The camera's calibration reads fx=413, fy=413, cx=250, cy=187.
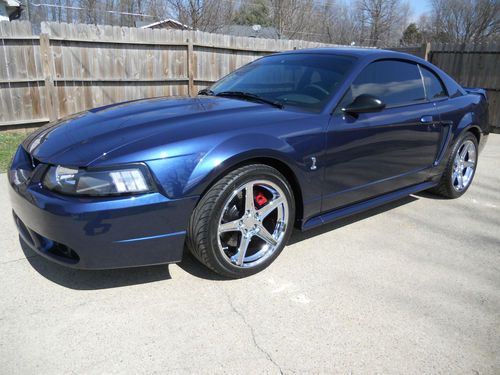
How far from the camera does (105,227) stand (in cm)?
226

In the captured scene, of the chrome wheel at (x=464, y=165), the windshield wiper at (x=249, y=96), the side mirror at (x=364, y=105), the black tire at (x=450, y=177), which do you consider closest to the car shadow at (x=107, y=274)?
the windshield wiper at (x=249, y=96)

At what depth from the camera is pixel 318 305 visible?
2590 mm

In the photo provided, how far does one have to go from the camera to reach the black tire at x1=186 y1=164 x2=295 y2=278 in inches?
98.5

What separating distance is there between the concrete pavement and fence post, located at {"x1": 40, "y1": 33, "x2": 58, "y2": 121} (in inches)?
192

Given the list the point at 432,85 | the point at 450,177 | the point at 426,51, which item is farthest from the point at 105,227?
the point at 426,51

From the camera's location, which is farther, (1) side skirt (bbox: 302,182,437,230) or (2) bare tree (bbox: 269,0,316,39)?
(2) bare tree (bbox: 269,0,316,39)

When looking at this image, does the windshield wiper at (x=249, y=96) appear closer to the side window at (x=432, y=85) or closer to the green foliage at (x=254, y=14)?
the side window at (x=432, y=85)

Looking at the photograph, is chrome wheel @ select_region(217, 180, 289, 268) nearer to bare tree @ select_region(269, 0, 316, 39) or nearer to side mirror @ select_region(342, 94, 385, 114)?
side mirror @ select_region(342, 94, 385, 114)

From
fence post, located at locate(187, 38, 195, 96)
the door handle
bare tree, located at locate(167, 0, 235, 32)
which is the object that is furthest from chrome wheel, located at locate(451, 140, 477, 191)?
bare tree, located at locate(167, 0, 235, 32)

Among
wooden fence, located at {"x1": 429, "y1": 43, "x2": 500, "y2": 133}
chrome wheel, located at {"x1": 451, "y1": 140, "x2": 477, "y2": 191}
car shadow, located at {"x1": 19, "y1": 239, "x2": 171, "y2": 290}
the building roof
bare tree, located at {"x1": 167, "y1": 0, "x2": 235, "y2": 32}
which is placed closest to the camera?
car shadow, located at {"x1": 19, "y1": 239, "x2": 171, "y2": 290}

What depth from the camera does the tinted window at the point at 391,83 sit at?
3.40 m

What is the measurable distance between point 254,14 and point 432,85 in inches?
1222

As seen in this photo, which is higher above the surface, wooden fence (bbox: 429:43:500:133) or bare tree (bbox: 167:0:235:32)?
bare tree (bbox: 167:0:235:32)

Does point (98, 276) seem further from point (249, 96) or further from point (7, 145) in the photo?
point (7, 145)
